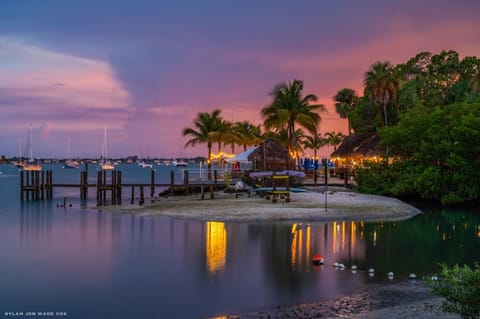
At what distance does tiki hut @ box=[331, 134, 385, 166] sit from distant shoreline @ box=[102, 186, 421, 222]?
1253 cm

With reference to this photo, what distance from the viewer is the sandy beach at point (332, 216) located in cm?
1292

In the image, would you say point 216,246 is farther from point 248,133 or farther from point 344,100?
point 344,100

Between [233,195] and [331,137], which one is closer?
[233,195]

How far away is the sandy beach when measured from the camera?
42.4 ft

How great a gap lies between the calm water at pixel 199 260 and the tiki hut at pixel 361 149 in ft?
64.6

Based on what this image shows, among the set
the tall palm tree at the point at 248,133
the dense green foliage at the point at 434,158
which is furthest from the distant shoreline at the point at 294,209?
the tall palm tree at the point at 248,133

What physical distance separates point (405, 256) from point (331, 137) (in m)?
86.8

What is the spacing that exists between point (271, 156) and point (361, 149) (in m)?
10.8

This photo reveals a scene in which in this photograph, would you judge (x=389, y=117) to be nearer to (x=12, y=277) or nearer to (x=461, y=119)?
(x=461, y=119)

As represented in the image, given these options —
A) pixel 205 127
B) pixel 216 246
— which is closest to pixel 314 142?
pixel 205 127

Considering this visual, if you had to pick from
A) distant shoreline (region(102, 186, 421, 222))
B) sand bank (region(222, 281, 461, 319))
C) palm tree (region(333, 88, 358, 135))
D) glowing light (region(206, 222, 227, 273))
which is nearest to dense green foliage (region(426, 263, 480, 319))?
sand bank (region(222, 281, 461, 319))

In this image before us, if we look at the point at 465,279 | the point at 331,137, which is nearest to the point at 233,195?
the point at 465,279

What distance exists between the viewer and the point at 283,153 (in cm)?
5350

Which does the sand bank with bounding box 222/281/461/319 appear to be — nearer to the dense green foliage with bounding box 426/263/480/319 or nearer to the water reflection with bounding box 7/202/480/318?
the water reflection with bounding box 7/202/480/318
